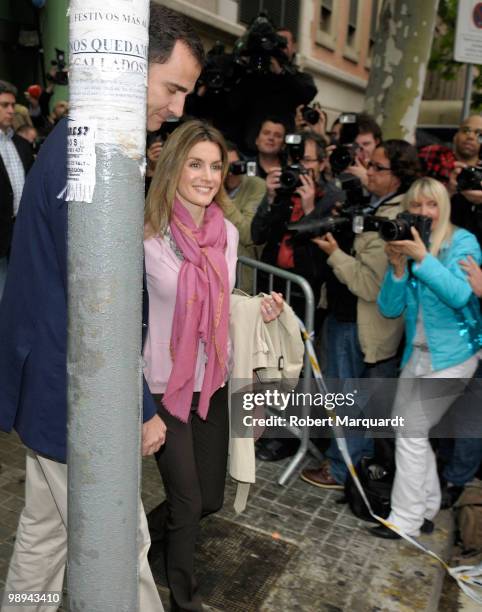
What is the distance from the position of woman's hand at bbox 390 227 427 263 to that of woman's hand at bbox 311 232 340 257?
705 mm

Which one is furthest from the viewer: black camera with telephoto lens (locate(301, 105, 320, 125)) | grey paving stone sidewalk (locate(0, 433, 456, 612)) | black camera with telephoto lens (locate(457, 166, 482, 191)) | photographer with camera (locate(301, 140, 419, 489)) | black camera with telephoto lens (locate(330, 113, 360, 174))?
black camera with telephoto lens (locate(301, 105, 320, 125))

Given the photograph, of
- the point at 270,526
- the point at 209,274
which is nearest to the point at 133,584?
the point at 209,274

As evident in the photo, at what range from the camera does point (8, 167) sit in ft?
19.2

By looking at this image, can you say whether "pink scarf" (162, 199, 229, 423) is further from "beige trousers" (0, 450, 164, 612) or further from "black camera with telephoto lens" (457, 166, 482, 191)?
"black camera with telephoto lens" (457, 166, 482, 191)

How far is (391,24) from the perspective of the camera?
9.03 meters

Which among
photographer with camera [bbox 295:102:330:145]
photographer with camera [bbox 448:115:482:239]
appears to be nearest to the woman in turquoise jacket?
photographer with camera [bbox 448:115:482:239]

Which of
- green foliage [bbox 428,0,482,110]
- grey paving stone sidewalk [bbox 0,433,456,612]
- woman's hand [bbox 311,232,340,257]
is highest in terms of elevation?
green foliage [bbox 428,0,482,110]

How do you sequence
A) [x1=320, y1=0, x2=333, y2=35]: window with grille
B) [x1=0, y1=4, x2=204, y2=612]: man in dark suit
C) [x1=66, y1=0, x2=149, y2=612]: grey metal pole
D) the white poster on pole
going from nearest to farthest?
1. [x1=66, y1=0, x2=149, y2=612]: grey metal pole
2. [x1=0, y1=4, x2=204, y2=612]: man in dark suit
3. the white poster on pole
4. [x1=320, y1=0, x2=333, y2=35]: window with grille

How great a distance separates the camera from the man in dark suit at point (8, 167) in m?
5.43

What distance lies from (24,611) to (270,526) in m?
1.62

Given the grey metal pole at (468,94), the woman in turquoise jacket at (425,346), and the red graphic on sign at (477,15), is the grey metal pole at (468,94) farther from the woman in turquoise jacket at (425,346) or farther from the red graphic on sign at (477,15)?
the woman in turquoise jacket at (425,346)

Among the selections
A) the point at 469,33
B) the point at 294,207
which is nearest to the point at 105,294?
the point at 294,207

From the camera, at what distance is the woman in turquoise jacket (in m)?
3.67

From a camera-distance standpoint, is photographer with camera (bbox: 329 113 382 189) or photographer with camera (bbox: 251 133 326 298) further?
photographer with camera (bbox: 329 113 382 189)
